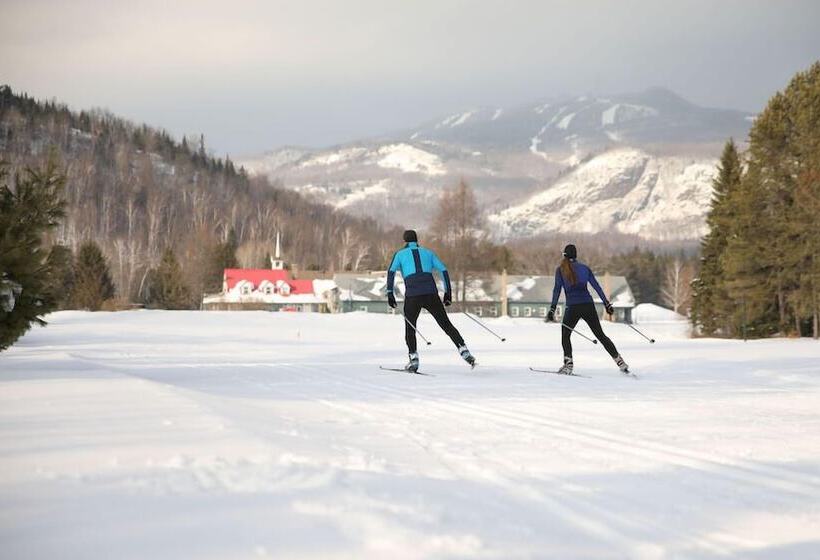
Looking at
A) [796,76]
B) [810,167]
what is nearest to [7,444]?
[810,167]

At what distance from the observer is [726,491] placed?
4.45 m

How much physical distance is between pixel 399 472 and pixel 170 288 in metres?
78.1

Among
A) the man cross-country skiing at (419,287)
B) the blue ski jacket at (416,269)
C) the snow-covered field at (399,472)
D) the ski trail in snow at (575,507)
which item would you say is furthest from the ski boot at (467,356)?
the ski trail in snow at (575,507)

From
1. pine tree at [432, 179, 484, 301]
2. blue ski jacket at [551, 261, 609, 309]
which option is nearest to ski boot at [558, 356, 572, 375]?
blue ski jacket at [551, 261, 609, 309]

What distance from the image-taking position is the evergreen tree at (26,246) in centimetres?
1175

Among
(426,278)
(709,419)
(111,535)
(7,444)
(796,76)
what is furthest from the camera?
(796,76)

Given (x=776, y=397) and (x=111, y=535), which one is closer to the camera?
(x=111, y=535)

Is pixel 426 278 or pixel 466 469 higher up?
pixel 426 278

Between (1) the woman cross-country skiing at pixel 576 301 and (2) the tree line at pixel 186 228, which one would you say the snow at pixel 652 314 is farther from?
(1) the woman cross-country skiing at pixel 576 301

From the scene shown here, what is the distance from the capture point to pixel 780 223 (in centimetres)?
3584

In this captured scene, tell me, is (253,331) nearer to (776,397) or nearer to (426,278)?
(426,278)

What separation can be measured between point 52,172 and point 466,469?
34.9ft

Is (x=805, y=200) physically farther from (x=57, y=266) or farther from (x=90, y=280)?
(x=90, y=280)

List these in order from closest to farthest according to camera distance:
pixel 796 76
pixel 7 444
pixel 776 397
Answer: pixel 7 444, pixel 776 397, pixel 796 76
